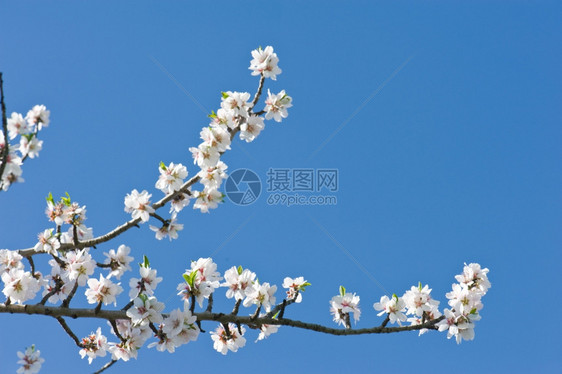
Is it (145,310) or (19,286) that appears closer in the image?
(145,310)

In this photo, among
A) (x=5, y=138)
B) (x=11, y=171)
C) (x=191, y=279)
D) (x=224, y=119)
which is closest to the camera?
(x=5, y=138)

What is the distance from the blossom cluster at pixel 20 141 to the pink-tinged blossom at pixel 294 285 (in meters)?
2.58

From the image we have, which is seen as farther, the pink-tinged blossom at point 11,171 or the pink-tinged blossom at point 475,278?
the pink-tinged blossom at point 475,278

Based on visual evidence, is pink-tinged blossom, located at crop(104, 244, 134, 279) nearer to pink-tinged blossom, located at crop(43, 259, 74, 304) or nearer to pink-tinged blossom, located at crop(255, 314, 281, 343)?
pink-tinged blossom, located at crop(43, 259, 74, 304)

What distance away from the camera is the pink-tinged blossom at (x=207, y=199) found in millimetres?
A: 5433

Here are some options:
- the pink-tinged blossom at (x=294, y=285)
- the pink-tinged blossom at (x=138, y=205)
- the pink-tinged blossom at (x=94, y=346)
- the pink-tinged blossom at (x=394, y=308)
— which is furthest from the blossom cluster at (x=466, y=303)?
the pink-tinged blossom at (x=94, y=346)

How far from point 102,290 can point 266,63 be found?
2864 mm

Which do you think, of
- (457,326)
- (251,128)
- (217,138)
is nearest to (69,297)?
(217,138)

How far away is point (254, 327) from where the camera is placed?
481 cm

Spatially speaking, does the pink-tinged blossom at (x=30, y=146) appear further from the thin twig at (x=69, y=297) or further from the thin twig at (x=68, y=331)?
the thin twig at (x=68, y=331)

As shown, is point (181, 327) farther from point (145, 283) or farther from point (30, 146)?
point (30, 146)

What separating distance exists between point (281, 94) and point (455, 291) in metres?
2.76

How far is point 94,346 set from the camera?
17.3ft

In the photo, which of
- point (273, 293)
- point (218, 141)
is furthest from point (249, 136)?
point (273, 293)
